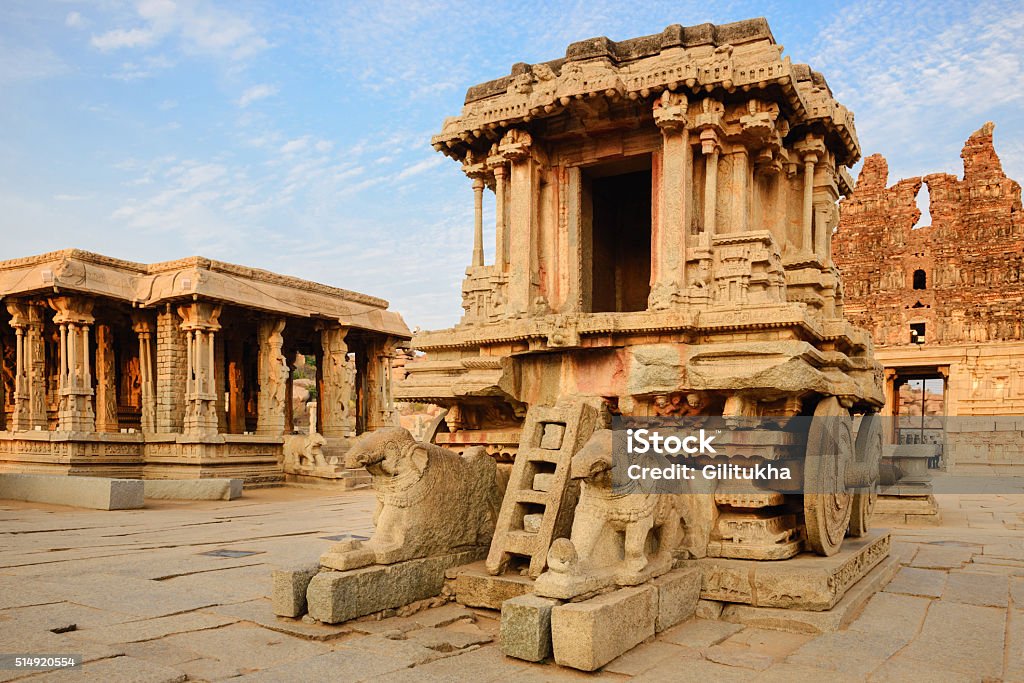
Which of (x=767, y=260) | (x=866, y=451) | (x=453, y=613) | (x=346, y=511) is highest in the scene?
(x=767, y=260)

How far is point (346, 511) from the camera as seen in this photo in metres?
12.5

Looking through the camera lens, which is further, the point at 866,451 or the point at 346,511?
the point at 346,511

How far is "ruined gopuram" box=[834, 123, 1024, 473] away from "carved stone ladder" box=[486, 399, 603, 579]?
24700 millimetres

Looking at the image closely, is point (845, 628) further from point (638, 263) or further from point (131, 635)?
point (638, 263)

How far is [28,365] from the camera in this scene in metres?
18.4

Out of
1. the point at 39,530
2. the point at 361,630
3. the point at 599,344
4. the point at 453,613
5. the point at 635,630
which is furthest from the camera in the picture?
the point at 39,530

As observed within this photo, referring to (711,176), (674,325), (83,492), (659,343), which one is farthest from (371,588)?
(83,492)

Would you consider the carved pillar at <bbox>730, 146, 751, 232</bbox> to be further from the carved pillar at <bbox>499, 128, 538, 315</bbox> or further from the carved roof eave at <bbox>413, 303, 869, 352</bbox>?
the carved pillar at <bbox>499, 128, 538, 315</bbox>

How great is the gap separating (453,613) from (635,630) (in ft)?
4.32

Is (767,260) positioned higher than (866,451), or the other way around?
(767,260)

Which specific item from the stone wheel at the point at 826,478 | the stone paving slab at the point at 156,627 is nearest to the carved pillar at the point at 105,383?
the stone paving slab at the point at 156,627

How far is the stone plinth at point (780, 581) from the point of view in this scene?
4637mm

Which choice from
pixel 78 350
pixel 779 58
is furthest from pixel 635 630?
pixel 78 350

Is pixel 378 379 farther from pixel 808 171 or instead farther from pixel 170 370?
pixel 808 171
